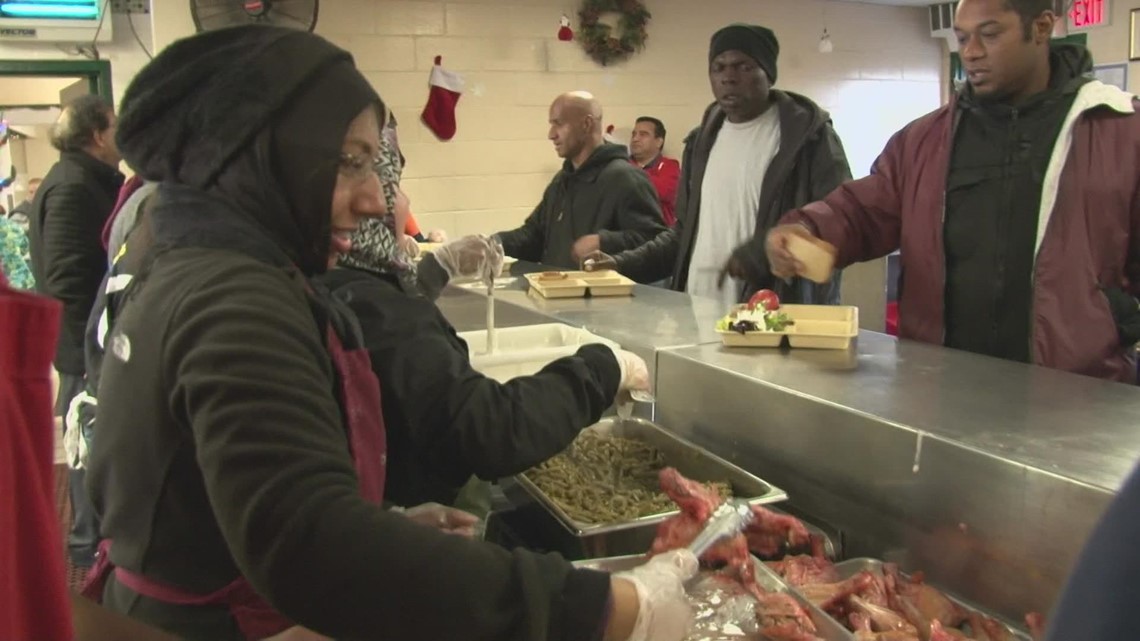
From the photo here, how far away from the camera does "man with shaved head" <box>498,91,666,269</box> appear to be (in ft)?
14.1

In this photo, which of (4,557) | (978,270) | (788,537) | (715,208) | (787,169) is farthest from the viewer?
(715,208)

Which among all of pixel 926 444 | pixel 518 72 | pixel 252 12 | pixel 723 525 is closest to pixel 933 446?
pixel 926 444

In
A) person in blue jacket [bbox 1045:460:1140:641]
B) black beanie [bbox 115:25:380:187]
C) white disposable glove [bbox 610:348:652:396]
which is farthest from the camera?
white disposable glove [bbox 610:348:652:396]

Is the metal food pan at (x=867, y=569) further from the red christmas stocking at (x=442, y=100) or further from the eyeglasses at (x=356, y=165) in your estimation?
the red christmas stocking at (x=442, y=100)

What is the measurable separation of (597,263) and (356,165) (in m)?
2.26

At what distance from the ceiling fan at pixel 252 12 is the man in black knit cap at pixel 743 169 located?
1829 mm

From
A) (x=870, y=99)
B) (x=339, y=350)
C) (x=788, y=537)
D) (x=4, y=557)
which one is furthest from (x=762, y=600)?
(x=870, y=99)

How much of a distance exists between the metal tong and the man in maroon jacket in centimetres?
82

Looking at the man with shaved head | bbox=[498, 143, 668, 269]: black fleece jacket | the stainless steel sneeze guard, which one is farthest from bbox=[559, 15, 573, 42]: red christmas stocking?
the stainless steel sneeze guard

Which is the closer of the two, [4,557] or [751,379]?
[4,557]

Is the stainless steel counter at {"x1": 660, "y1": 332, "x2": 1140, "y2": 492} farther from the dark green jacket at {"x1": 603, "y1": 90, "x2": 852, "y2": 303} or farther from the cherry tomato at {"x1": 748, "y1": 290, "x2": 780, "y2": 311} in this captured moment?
the dark green jacket at {"x1": 603, "y1": 90, "x2": 852, "y2": 303}

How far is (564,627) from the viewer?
97 centimetres

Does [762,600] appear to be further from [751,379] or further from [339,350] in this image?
[339,350]

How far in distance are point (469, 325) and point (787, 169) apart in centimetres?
135
